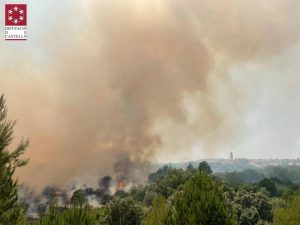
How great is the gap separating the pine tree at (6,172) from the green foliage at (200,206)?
12.0 m

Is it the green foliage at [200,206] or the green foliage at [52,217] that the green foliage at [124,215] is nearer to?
the green foliage at [200,206]

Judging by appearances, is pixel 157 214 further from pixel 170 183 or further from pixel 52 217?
pixel 170 183

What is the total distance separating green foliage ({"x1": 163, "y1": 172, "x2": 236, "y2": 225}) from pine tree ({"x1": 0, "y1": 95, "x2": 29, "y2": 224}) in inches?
474

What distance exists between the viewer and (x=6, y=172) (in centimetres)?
2033

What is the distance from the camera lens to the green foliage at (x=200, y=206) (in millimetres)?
27859

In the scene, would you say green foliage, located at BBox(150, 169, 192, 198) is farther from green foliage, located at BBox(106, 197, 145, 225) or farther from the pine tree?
the pine tree

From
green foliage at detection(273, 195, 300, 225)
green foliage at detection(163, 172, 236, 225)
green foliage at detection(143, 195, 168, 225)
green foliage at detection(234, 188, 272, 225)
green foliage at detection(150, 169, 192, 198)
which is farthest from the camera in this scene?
green foliage at detection(150, 169, 192, 198)

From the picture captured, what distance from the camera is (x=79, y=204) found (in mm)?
18484

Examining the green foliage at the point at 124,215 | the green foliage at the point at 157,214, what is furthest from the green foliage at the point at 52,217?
the green foliage at the point at 124,215

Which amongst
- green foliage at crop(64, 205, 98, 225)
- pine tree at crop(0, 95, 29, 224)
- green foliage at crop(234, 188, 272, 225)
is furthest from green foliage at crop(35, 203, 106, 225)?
green foliage at crop(234, 188, 272, 225)

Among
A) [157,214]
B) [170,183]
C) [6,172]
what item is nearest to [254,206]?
[157,214]

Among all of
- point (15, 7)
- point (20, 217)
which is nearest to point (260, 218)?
point (15, 7)

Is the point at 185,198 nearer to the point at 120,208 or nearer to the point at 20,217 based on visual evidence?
the point at 20,217

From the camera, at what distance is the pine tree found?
20266mm
